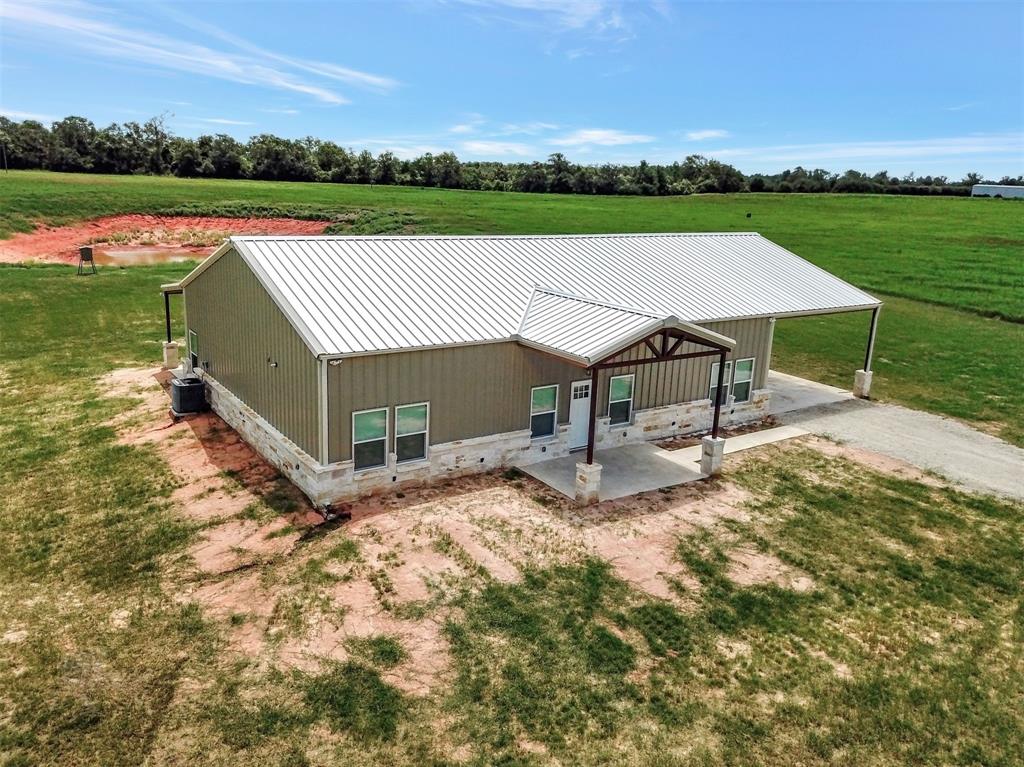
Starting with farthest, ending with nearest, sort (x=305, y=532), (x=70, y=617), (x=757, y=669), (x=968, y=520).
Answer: (x=968, y=520), (x=305, y=532), (x=70, y=617), (x=757, y=669)

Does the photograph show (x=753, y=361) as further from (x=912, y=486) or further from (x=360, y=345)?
(x=360, y=345)

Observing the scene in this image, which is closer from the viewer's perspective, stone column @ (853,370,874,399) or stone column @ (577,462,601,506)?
stone column @ (577,462,601,506)

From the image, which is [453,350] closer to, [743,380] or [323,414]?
[323,414]

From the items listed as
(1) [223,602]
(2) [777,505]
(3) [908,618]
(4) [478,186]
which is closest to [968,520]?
(2) [777,505]

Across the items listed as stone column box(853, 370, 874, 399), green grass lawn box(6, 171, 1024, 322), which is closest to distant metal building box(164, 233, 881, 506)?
stone column box(853, 370, 874, 399)

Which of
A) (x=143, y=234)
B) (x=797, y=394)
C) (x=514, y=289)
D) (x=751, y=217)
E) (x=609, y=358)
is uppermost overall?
(x=751, y=217)

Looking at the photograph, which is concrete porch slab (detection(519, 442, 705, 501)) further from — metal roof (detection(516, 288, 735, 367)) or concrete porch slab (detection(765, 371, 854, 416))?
concrete porch slab (detection(765, 371, 854, 416))

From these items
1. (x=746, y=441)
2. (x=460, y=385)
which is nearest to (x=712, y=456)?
(x=746, y=441)
